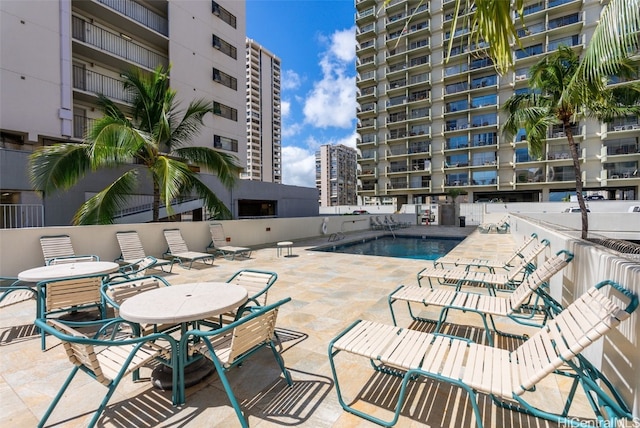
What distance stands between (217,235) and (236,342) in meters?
8.83

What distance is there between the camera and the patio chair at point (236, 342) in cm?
225

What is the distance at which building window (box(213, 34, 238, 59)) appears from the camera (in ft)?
72.3

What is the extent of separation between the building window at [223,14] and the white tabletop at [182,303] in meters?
25.4

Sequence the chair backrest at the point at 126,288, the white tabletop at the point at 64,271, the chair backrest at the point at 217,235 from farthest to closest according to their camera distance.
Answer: the chair backrest at the point at 217,235
the white tabletop at the point at 64,271
the chair backrest at the point at 126,288

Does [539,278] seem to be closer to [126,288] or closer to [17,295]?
[126,288]

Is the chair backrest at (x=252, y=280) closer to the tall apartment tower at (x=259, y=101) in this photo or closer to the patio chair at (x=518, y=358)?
the patio chair at (x=518, y=358)

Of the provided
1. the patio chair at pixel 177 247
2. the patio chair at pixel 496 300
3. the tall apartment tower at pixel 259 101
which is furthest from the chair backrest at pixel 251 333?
the tall apartment tower at pixel 259 101

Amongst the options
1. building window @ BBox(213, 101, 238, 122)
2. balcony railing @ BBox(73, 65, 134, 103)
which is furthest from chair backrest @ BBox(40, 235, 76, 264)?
building window @ BBox(213, 101, 238, 122)

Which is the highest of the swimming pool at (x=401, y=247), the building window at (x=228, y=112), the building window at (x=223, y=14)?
the building window at (x=223, y=14)

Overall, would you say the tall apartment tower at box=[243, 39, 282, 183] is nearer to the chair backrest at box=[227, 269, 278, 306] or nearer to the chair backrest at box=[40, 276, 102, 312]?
the chair backrest at box=[40, 276, 102, 312]

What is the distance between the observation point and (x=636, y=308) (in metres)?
2.03

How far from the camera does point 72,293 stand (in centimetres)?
390

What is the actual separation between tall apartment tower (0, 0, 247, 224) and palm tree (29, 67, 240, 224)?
14.1ft

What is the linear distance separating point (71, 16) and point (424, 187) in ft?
135
